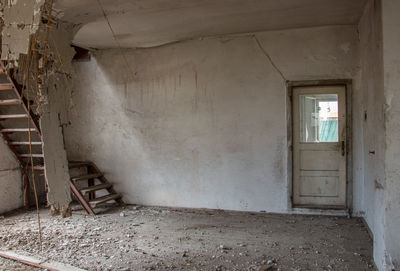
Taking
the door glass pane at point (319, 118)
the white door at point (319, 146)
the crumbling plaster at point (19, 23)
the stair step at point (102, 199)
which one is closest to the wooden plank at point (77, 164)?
the stair step at point (102, 199)

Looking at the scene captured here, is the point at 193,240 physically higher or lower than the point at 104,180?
lower

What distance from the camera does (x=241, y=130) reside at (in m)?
4.74

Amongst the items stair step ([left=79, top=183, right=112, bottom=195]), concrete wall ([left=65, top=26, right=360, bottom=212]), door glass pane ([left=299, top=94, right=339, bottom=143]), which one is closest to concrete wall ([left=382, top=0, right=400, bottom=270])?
concrete wall ([left=65, top=26, right=360, bottom=212])

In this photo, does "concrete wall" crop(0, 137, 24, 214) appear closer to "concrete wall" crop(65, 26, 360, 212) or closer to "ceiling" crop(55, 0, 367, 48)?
"concrete wall" crop(65, 26, 360, 212)

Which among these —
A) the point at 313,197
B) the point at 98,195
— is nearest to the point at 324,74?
the point at 313,197

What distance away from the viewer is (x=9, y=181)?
16.5ft

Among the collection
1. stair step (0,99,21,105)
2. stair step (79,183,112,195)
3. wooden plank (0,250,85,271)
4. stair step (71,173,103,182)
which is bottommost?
wooden plank (0,250,85,271)

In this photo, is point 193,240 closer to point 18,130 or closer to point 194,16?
point 194,16

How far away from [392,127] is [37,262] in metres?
3.33

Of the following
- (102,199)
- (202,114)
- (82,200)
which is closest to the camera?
(82,200)

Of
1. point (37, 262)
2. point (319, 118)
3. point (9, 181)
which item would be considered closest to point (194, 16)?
point (319, 118)

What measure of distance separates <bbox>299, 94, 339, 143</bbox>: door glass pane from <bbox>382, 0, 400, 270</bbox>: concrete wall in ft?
6.50

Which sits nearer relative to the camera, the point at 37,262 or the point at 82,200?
the point at 37,262

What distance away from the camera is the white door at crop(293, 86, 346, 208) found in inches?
175
